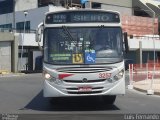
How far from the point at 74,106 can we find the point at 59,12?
3.39 m

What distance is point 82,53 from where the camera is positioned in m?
13.8

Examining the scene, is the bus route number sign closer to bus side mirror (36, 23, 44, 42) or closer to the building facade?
bus side mirror (36, 23, 44, 42)

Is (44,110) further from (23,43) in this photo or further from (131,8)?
(131,8)

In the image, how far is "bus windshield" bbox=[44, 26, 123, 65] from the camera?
Answer: 1369cm

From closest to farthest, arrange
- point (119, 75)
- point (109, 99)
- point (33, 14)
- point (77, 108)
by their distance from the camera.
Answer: point (119, 75) → point (77, 108) → point (109, 99) → point (33, 14)

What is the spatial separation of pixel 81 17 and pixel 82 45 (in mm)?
995

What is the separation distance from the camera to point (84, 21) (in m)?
14.1

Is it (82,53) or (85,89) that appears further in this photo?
(82,53)

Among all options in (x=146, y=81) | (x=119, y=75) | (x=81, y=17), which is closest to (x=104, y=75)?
(x=119, y=75)

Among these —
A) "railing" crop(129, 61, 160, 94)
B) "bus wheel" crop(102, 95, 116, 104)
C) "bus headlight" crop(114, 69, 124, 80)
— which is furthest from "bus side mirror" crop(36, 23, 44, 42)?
"railing" crop(129, 61, 160, 94)

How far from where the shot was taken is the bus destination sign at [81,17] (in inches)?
558

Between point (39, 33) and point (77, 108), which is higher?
point (39, 33)

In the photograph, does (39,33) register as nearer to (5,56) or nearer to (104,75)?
(104,75)

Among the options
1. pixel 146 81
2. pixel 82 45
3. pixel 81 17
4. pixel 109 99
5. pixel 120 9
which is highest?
pixel 120 9
